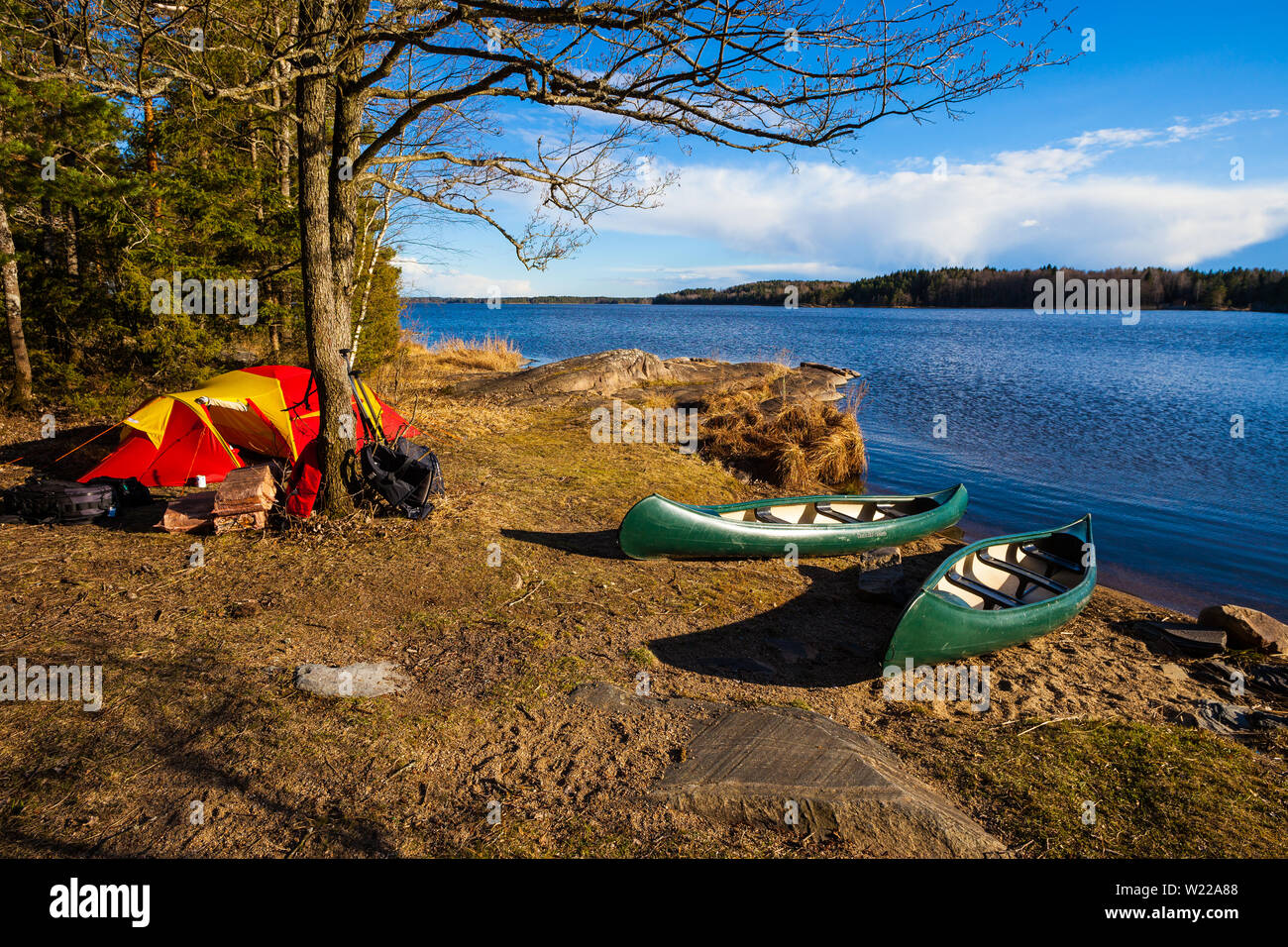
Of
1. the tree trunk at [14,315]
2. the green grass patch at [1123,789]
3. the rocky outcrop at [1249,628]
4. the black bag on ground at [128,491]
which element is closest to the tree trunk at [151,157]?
the tree trunk at [14,315]

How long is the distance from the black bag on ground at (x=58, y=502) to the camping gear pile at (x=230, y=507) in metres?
0.75

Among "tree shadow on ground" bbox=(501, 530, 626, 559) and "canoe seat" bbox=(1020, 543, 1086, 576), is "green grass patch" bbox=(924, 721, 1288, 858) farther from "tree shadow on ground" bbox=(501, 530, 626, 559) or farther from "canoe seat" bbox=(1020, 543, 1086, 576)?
"tree shadow on ground" bbox=(501, 530, 626, 559)

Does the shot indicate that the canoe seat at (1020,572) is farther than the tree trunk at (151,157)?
No

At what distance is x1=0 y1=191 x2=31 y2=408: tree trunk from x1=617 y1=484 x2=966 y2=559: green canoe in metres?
10.9

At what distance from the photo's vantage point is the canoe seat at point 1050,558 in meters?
7.84

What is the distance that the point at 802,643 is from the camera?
6035 millimetres

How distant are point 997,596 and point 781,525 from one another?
7.99 feet

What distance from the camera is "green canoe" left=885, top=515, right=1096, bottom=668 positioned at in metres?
5.28

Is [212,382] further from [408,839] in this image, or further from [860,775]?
[860,775]

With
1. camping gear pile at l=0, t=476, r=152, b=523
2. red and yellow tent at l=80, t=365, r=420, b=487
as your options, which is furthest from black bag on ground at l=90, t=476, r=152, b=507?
red and yellow tent at l=80, t=365, r=420, b=487

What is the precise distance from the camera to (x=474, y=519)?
25.7 ft

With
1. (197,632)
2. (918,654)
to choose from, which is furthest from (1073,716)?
(197,632)

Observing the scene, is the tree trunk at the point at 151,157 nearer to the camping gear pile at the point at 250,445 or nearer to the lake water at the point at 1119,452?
the camping gear pile at the point at 250,445

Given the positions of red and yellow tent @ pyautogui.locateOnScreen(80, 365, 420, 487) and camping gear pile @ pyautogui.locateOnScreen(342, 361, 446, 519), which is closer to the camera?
camping gear pile @ pyautogui.locateOnScreen(342, 361, 446, 519)
